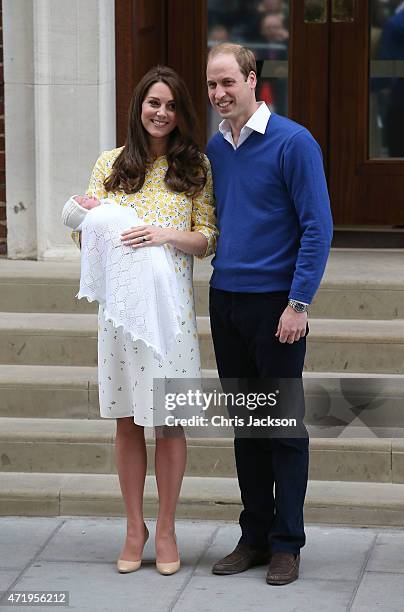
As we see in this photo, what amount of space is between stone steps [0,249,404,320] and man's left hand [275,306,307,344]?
190cm

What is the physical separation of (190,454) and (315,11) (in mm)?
3186

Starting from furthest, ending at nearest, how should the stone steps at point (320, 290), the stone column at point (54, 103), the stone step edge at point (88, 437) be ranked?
1. the stone column at point (54, 103)
2. the stone steps at point (320, 290)
3. the stone step edge at point (88, 437)

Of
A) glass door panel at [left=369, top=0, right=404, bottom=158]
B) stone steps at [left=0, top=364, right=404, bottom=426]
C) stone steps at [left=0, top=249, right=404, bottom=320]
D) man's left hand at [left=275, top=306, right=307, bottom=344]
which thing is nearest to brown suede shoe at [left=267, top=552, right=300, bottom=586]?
man's left hand at [left=275, top=306, right=307, bottom=344]

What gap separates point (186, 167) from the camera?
494 cm

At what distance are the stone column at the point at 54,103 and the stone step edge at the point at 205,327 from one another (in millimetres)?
618

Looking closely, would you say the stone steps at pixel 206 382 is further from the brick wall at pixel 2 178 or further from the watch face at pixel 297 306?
the watch face at pixel 297 306

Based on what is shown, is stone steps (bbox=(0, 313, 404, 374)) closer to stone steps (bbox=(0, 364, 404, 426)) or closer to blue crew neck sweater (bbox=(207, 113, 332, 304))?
stone steps (bbox=(0, 364, 404, 426))

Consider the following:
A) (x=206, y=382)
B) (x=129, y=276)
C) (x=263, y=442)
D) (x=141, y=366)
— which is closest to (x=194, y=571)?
(x=263, y=442)

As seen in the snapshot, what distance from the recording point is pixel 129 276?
4.82 metres

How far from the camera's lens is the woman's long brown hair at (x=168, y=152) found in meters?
4.89

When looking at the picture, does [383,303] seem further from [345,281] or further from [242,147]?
[242,147]

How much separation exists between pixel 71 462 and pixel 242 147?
1.84m

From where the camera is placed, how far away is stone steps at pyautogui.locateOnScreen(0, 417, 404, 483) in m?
5.83

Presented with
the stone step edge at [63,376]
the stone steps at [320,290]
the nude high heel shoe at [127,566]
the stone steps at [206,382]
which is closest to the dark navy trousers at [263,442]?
the nude high heel shoe at [127,566]
